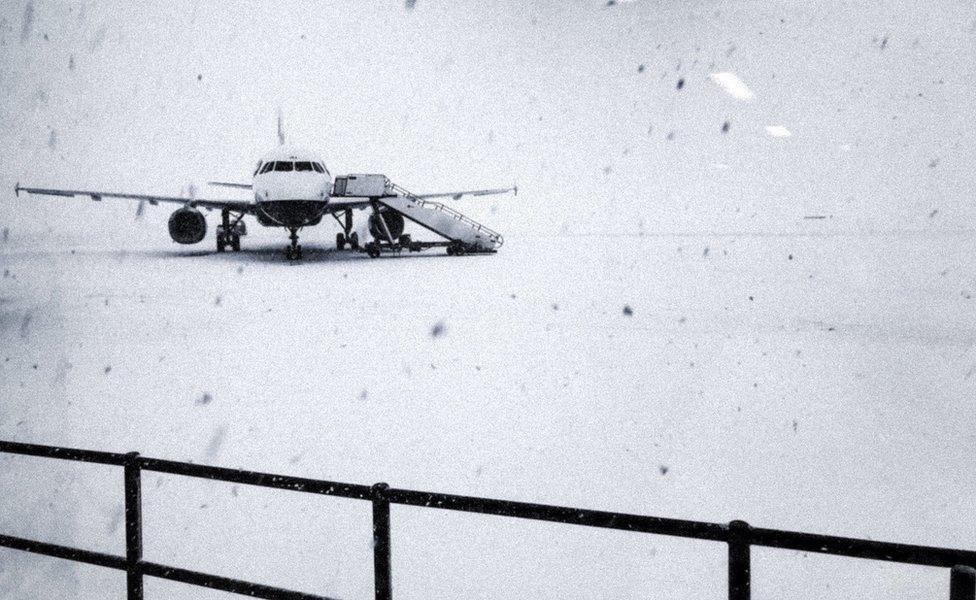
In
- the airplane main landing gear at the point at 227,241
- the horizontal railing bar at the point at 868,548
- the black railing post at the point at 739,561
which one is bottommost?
the black railing post at the point at 739,561

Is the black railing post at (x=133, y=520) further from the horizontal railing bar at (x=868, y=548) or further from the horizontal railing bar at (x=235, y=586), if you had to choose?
the horizontal railing bar at (x=868, y=548)

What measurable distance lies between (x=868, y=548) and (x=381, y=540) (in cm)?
141

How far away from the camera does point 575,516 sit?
70.8 inches

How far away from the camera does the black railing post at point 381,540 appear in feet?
6.51

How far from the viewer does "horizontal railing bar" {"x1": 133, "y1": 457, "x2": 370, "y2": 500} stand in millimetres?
2045

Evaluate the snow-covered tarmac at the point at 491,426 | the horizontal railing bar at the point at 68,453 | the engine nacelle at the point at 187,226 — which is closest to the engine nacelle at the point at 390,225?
the engine nacelle at the point at 187,226

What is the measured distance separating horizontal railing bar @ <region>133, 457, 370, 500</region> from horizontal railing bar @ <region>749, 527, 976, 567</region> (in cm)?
→ 118

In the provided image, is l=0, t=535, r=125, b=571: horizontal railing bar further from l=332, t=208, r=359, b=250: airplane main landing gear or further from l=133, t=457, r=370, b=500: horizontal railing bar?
l=332, t=208, r=359, b=250: airplane main landing gear

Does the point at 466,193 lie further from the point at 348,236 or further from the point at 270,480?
the point at 270,480

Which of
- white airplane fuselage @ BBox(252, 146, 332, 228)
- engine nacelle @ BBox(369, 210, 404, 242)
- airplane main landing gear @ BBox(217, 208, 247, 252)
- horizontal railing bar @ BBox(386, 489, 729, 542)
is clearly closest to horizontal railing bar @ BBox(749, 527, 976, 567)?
horizontal railing bar @ BBox(386, 489, 729, 542)

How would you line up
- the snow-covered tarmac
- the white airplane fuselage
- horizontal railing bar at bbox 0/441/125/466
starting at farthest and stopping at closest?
the white airplane fuselage → the snow-covered tarmac → horizontal railing bar at bbox 0/441/125/466

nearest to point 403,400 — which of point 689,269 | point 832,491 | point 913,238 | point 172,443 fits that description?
point 172,443

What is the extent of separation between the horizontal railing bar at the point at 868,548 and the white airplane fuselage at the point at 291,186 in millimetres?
16280

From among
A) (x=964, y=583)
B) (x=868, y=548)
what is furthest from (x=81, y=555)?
(x=964, y=583)
